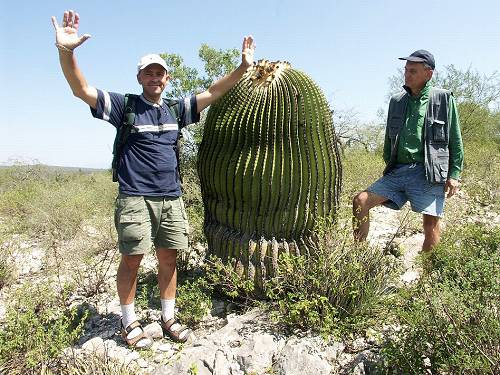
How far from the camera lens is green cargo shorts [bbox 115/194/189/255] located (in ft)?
10.9

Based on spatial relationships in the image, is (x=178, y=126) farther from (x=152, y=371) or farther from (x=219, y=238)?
(x=152, y=371)

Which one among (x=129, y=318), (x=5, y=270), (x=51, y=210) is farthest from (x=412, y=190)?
(x=51, y=210)

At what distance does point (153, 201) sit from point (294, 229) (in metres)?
1.20

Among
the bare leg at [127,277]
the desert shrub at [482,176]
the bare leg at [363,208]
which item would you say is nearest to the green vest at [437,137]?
the bare leg at [363,208]

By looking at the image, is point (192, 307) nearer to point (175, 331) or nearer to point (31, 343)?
point (175, 331)

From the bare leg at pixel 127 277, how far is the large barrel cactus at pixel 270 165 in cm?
83

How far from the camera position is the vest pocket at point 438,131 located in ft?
13.0

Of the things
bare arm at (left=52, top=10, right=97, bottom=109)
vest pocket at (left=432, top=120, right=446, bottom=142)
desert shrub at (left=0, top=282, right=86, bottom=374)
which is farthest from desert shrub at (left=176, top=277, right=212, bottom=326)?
vest pocket at (left=432, top=120, right=446, bottom=142)

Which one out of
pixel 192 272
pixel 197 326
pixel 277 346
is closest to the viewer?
pixel 277 346

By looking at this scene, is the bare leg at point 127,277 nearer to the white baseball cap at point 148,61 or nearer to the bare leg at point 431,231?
the white baseball cap at point 148,61

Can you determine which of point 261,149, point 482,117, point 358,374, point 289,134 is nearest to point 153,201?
point 261,149

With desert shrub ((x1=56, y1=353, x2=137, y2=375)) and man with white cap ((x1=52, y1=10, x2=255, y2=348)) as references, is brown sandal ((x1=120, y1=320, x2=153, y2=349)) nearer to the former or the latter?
man with white cap ((x1=52, y1=10, x2=255, y2=348))

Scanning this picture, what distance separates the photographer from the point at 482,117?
1539cm

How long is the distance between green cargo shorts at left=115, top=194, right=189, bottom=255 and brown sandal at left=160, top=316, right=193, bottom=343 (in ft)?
2.05
